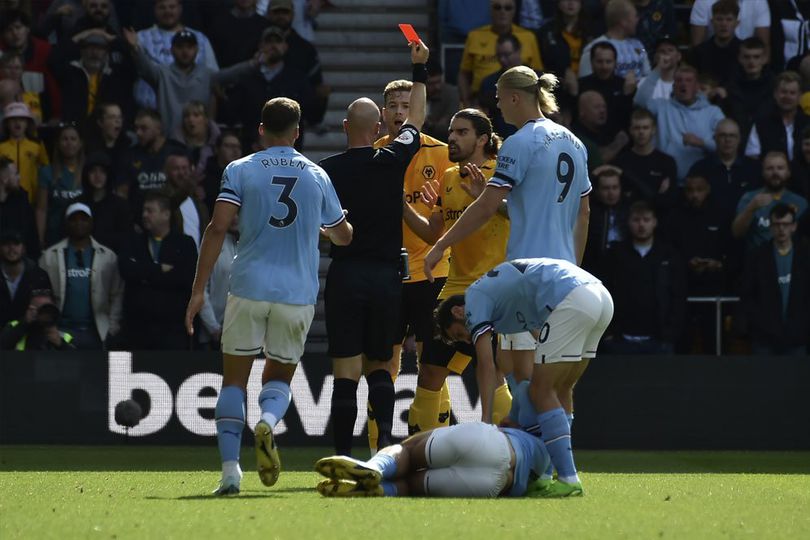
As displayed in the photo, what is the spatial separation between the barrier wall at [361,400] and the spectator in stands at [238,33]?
4.52 metres

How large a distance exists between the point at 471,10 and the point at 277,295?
32.9ft

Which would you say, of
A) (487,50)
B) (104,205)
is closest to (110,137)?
(104,205)

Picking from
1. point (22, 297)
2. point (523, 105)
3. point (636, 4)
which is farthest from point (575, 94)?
point (523, 105)

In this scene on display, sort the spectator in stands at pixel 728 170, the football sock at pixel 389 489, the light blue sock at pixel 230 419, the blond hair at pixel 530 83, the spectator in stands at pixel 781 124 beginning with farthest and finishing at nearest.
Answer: the spectator in stands at pixel 781 124
the spectator in stands at pixel 728 170
the blond hair at pixel 530 83
the light blue sock at pixel 230 419
the football sock at pixel 389 489

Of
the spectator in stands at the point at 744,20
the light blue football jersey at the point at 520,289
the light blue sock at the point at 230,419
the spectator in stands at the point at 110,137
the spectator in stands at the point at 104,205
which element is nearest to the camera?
the light blue football jersey at the point at 520,289

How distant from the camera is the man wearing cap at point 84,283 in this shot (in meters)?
14.8

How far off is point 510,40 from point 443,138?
155 centimetres

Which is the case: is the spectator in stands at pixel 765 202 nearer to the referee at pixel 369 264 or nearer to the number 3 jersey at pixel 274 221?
the referee at pixel 369 264

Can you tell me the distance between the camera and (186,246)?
14781 millimetres

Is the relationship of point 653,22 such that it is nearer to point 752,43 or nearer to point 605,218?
point 752,43

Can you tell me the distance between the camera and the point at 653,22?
706 inches

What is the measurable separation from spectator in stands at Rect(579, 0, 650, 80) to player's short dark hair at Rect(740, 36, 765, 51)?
3.59 ft

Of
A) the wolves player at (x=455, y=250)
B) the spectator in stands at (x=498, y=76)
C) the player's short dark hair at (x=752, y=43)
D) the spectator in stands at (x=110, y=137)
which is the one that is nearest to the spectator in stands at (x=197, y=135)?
the spectator in stands at (x=110, y=137)

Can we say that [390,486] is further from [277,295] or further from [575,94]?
[575,94]
